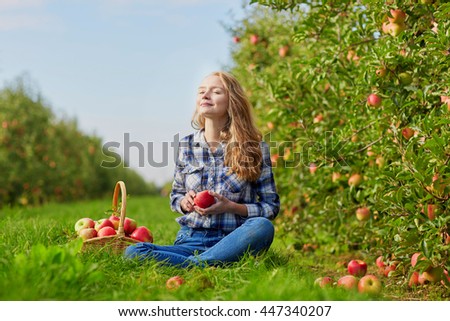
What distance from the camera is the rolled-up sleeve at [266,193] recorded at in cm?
377

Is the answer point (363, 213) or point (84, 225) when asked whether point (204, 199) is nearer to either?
point (84, 225)

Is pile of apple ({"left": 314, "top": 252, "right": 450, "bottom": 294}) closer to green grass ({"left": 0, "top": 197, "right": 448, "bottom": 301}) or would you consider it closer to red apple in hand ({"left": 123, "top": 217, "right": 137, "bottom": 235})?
green grass ({"left": 0, "top": 197, "right": 448, "bottom": 301})

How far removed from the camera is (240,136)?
381 cm

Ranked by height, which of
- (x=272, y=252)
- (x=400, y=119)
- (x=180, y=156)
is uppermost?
(x=400, y=119)

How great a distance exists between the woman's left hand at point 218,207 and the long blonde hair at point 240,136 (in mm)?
230

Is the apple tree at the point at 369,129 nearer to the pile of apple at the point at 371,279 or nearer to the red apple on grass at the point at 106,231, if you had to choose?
the pile of apple at the point at 371,279

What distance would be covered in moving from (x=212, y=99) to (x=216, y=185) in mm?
563

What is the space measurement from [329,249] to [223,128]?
7.23 feet

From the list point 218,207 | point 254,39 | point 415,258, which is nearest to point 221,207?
point 218,207

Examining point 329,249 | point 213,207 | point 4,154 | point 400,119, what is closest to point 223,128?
point 213,207

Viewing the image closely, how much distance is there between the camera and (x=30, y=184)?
11.2m

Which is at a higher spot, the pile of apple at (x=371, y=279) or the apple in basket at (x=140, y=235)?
the apple in basket at (x=140, y=235)

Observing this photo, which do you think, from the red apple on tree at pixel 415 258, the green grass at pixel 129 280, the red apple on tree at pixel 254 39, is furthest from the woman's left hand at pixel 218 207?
the red apple on tree at pixel 254 39
